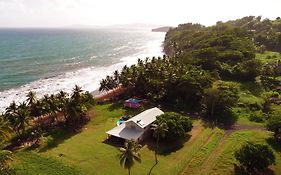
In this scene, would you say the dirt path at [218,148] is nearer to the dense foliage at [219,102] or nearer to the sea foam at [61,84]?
the dense foliage at [219,102]

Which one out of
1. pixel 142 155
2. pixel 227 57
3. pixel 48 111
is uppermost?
pixel 227 57

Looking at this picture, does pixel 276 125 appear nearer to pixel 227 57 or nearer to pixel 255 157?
pixel 255 157

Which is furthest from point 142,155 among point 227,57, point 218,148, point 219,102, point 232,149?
point 227,57

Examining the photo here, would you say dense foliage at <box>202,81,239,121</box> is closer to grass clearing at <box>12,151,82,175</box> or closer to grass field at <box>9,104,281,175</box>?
grass field at <box>9,104,281,175</box>

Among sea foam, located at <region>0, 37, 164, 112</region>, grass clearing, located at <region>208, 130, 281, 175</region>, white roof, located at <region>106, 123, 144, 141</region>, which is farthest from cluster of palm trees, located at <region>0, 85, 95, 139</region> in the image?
grass clearing, located at <region>208, 130, 281, 175</region>

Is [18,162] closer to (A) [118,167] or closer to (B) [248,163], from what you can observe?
(A) [118,167]

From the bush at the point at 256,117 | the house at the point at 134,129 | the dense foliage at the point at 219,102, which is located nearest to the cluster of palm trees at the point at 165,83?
the dense foliage at the point at 219,102
